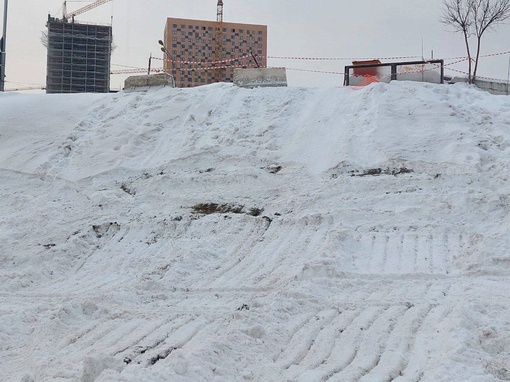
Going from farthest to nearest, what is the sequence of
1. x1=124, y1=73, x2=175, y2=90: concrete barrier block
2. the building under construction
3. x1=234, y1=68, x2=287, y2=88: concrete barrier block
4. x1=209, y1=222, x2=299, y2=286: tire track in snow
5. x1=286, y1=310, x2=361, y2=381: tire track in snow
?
the building under construction < x1=234, y1=68, x2=287, y2=88: concrete barrier block < x1=124, y1=73, x2=175, y2=90: concrete barrier block < x1=209, y1=222, x2=299, y2=286: tire track in snow < x1=286, y1=310, x2=361, y2=381: tire track in snow

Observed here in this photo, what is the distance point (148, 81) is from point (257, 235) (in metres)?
8.20

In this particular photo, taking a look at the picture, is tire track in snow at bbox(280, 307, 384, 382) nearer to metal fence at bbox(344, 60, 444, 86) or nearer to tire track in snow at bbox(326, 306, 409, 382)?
tire track in snow at bbox(326, 306, 409, 382)

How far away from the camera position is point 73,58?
245 feet

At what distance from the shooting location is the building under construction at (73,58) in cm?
7438

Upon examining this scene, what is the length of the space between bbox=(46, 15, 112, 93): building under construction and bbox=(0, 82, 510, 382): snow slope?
63.9 m

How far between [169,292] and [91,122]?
779 centimetres

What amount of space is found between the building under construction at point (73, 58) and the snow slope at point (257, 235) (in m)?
63.9

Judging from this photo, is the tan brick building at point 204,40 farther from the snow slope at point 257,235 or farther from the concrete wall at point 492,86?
the snow slope at point 257,235

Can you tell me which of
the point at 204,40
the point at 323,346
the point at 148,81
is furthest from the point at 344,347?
the point at 204,40

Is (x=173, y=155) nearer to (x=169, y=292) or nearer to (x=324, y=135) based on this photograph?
(x=324, y=135)

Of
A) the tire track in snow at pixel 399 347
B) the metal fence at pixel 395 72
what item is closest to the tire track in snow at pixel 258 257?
the tire track in snow at pixel 399 347

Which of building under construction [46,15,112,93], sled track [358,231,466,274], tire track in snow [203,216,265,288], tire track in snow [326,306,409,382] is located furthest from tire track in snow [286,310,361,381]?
building under construction [46,15,112,93]

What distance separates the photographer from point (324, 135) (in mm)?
11336

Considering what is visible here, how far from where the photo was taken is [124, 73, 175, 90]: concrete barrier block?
1473cm
